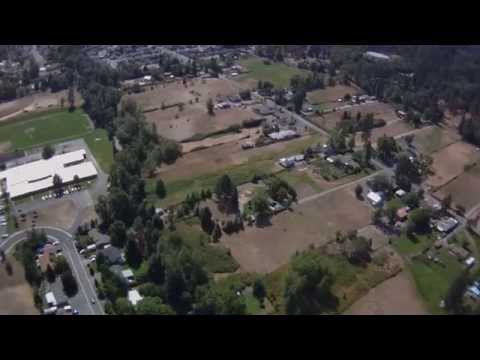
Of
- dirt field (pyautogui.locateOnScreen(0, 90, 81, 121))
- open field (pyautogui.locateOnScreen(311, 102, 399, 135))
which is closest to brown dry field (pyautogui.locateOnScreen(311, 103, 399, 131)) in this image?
open field (pyautogui.locateOnScreen(311, 102, 399, 135))

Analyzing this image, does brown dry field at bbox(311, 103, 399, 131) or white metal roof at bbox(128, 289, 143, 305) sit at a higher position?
brown dry field at bbox(311, 103, 399, 131)

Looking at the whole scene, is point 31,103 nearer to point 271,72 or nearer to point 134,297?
point 271,72

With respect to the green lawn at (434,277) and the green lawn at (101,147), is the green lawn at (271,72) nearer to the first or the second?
the green lawn at (101,147)

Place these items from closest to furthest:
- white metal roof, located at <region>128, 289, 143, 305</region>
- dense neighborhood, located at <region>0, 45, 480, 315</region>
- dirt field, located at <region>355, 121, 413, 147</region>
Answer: white metal roof, located at <region>128, 289, 143, 305</region>
dense neighborhood, located at <region>0, 45, 480, 315</region>
dirt field, located at <region>355, 121, 413, 147</region>

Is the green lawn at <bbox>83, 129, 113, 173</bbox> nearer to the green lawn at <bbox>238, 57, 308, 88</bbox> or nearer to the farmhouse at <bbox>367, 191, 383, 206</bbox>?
the green lawn at <bbox>238, 57, 308, 88</bbox>
